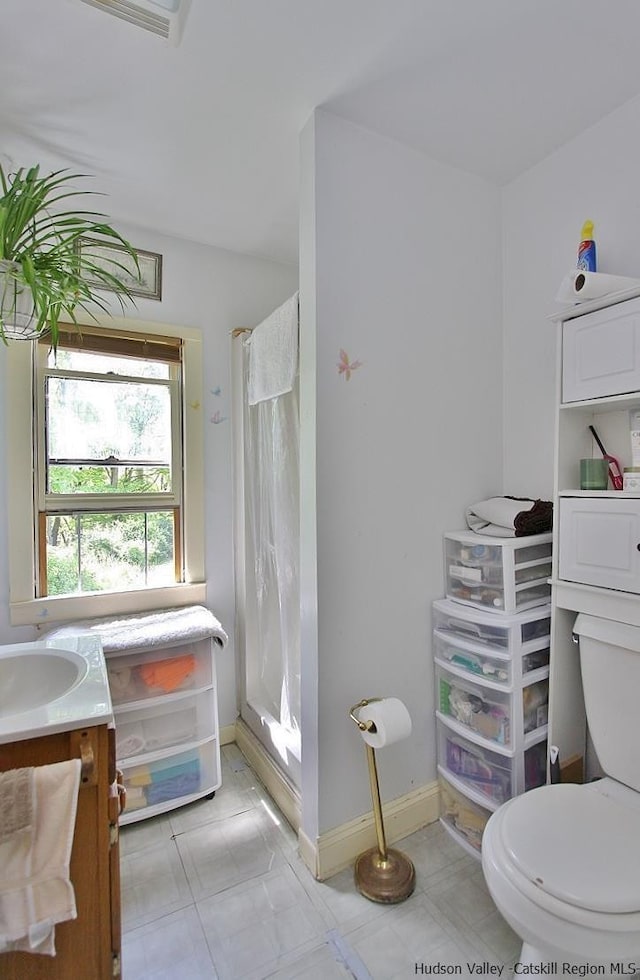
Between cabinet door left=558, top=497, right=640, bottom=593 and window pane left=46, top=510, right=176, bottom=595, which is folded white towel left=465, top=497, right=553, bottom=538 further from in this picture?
window pane left=46, top=510, right=176, bottom=595

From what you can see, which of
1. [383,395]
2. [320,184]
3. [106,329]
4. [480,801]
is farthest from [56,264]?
[480,801]

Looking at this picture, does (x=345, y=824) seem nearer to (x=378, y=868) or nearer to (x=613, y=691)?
(x=378, y=868)

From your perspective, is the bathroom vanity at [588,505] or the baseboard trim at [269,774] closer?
the bathroom vanity at [588,505]

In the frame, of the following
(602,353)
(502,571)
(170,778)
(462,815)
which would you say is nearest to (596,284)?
(602,353)

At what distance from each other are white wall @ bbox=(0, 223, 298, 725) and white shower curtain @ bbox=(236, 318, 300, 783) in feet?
0.35

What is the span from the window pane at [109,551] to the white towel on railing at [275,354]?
75cm

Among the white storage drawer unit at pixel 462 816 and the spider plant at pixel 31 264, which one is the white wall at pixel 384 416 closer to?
the white storage drawer unit at pixel 462 816

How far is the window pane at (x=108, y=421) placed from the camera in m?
1.87

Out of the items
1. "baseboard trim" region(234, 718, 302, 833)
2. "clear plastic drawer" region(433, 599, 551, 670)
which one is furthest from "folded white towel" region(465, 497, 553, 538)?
"baseboard trim" region(234, 718, 302, 833)

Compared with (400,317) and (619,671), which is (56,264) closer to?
(400,317)

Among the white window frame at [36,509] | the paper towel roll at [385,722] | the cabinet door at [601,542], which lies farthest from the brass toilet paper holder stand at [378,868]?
the white window frame at [36,509]

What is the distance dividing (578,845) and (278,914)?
89 cm

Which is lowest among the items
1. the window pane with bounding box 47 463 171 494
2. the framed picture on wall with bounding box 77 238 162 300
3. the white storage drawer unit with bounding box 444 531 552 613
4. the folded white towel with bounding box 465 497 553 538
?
the white storage drawer unit with bounding box 444 531 552 613

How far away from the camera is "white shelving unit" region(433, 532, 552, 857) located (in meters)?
1.40
